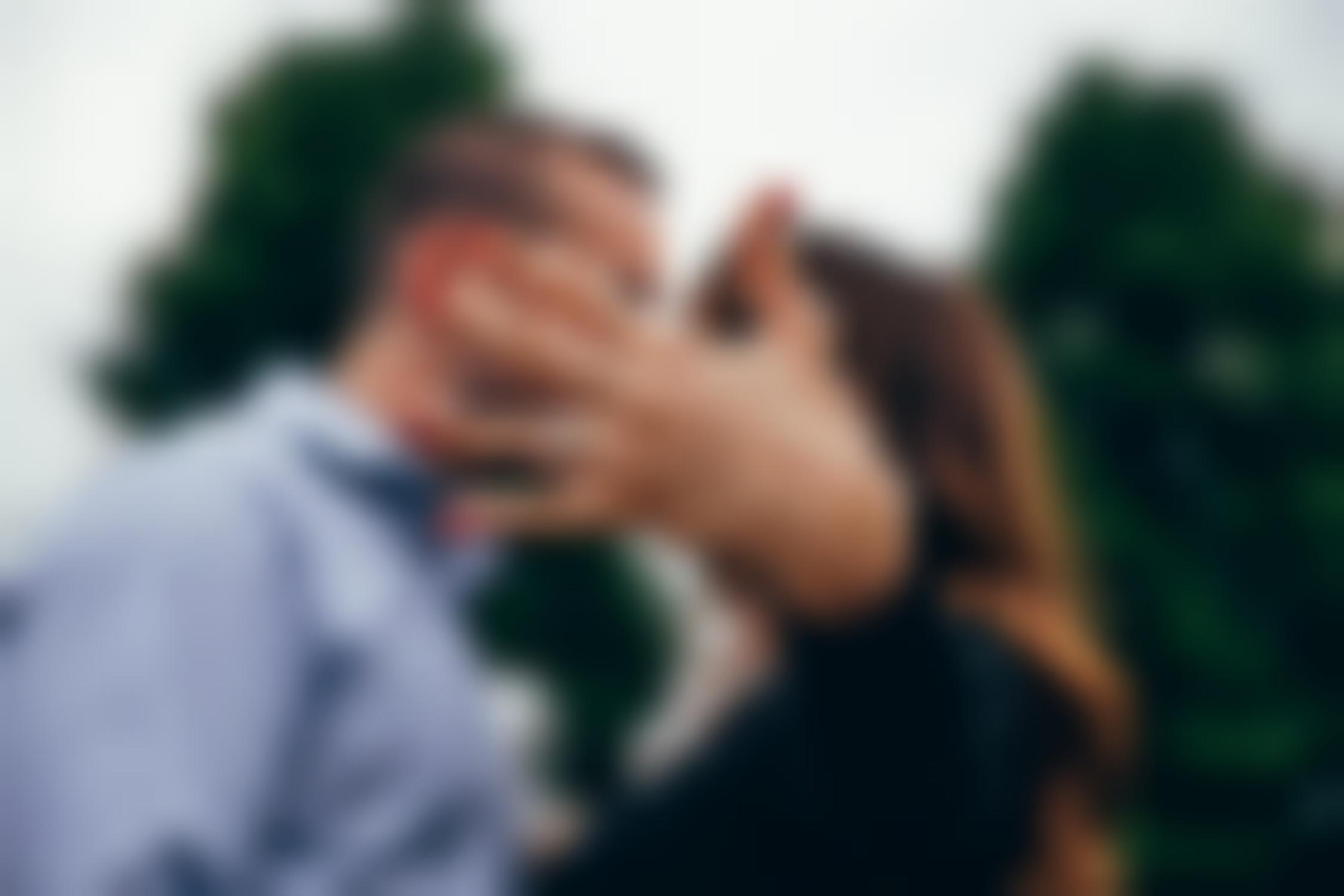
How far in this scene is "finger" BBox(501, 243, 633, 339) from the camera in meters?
0.32

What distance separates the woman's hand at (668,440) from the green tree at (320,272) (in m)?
1.15

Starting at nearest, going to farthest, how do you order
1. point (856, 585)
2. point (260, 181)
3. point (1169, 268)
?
point (856, 585) < point (260, 181) < point (1169, 268)

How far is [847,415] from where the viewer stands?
1.11ft

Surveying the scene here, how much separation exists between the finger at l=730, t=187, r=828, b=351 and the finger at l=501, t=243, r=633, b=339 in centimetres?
3

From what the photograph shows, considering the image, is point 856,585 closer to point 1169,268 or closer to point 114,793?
point 114,793

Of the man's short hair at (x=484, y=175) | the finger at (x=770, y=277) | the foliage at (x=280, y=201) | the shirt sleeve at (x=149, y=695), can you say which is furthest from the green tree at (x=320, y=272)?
the finger at (x=770, y=277)

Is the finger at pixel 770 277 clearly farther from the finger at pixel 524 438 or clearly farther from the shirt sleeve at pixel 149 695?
the shirt sleeve at pixel 149 695

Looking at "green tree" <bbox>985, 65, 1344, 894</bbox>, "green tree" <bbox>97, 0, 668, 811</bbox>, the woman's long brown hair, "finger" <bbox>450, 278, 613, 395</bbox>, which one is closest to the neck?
the woman's long brown hair

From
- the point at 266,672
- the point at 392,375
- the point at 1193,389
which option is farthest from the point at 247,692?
the point at 1193,389

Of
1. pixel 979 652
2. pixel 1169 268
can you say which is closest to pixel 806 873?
pixel 979 652

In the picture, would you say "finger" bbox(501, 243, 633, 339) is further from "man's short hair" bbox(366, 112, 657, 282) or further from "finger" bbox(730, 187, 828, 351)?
"man's short hair" bbox(366, 112, 657, 282)

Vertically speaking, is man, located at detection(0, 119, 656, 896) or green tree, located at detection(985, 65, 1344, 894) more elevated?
green tree, located at detection(985, 65, 1344, 894)

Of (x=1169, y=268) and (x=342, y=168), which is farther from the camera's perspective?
(x=1169, y=268)

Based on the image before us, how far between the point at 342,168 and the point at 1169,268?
0.86 meters
